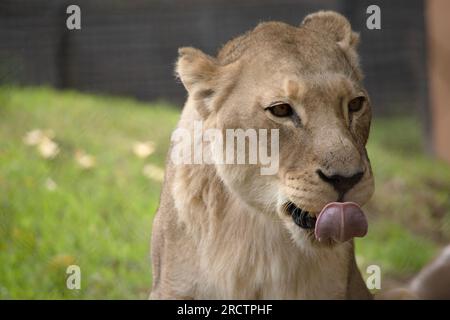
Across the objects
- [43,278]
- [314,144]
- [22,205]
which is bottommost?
[43,278]

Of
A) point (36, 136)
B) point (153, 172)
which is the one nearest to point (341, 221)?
point (153, 172)

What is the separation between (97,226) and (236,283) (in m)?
1.45

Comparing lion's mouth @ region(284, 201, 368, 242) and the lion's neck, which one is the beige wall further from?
lion's mouth @ region(284, 201, 368, 242)

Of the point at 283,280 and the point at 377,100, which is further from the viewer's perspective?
the point at 377,100

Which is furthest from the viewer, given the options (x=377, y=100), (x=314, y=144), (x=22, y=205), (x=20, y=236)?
(x=377, y=100)

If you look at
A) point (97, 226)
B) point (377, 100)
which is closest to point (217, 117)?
point (97, 226)

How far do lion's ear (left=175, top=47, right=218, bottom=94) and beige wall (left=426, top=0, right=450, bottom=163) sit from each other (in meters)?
3.13

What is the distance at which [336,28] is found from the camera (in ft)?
8.59

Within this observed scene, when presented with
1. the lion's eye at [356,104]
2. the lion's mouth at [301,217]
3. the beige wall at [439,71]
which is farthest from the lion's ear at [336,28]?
the beige wall at [439,71]

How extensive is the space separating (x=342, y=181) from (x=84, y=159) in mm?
2477

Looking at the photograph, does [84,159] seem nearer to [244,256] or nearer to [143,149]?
[143,149]

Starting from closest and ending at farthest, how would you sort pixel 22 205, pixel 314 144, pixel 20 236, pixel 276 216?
pixel 314 144 < pixel 276 216 < pixel 20 236 < pixel 22 205
